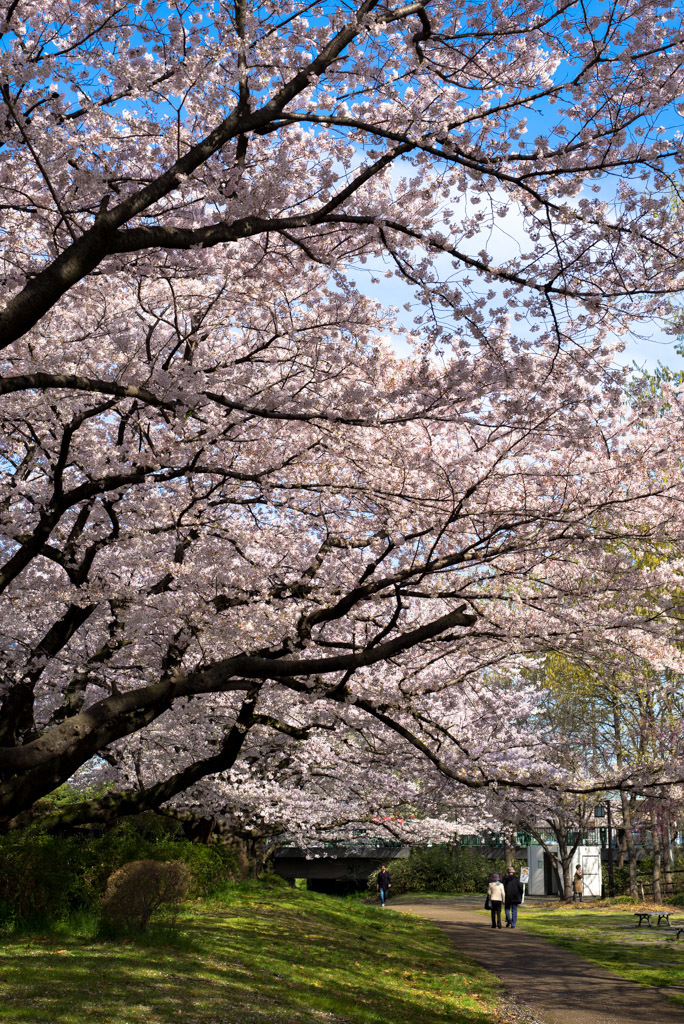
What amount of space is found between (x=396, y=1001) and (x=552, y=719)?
2363 centimetres

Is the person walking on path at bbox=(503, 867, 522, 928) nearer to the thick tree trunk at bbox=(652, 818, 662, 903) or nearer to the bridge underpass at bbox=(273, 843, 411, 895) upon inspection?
the thick tree trunk at bbox=(652, 818, 662, 903)

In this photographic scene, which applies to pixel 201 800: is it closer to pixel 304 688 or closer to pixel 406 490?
pixel 304 688

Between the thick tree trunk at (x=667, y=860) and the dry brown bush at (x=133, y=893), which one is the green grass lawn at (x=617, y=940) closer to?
the thick tree trunk at (x=667, y=860)

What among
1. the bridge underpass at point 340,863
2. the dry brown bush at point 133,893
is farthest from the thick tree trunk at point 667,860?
the dry brown bush at point 133,893

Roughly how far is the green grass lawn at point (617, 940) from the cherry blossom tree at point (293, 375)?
505 cm

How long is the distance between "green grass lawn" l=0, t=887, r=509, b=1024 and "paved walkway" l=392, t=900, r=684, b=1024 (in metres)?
0.56

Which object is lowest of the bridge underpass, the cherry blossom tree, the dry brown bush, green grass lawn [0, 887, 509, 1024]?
the bridge underpass

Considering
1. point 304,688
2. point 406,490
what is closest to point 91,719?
point 304,688

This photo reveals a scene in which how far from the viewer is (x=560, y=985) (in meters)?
13.2

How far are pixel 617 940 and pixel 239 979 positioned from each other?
13017 millimetres

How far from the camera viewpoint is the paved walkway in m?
10.7

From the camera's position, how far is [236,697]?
1464 cm

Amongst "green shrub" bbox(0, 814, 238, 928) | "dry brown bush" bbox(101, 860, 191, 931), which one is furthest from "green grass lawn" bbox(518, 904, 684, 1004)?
"green shrub" bbox(0, 814, 238, 928)

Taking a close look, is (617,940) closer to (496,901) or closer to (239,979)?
(496,901)
